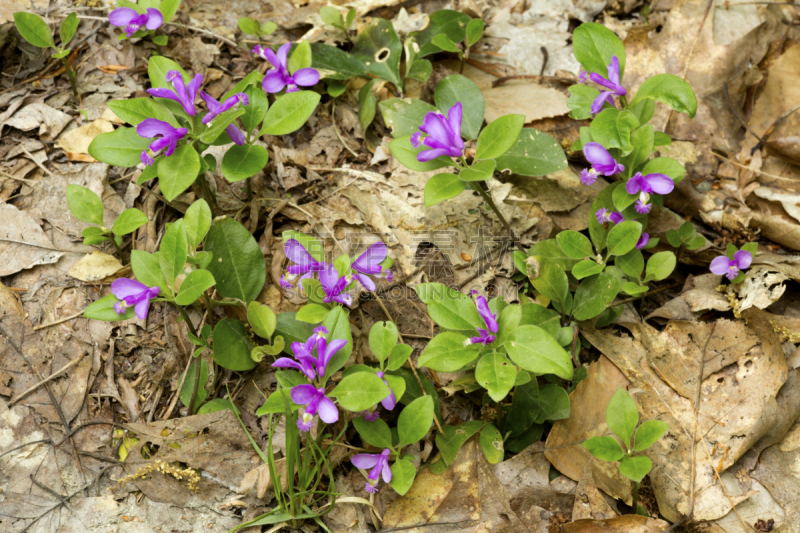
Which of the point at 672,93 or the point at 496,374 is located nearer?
the point at 496,374

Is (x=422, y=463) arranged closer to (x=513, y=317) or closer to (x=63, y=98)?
(x=513, y=317)

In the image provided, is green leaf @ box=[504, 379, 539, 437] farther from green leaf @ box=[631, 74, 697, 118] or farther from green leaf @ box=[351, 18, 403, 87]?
green leaf @ box=[351, 18, 403, 87]

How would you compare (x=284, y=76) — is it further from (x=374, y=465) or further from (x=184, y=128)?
(x=374, y=465)

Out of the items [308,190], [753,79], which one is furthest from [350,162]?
[753,79]

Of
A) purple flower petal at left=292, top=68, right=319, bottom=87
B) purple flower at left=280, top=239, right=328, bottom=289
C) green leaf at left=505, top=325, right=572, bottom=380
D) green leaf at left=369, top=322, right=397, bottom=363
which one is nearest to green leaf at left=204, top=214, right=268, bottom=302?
purple flower at left=280, top=239, right=328, bottom=289

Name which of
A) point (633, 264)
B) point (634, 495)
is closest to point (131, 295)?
point (634, 495)

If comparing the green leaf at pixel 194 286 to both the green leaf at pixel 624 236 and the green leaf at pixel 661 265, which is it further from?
the green leaf at pixel 661 265
